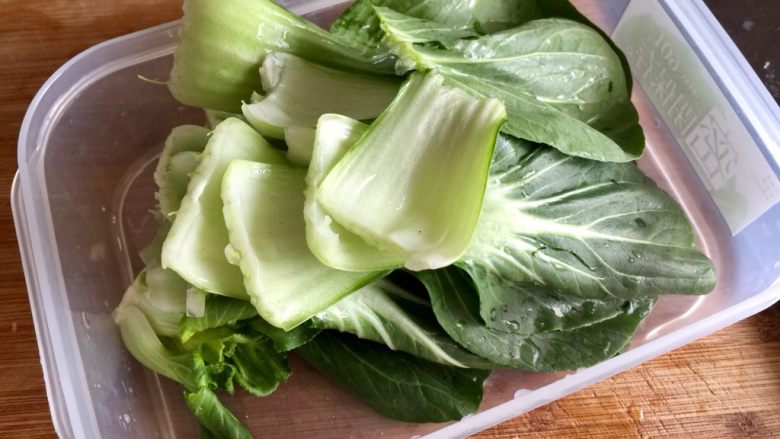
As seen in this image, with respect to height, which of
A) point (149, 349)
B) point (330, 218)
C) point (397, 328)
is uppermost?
point (330, 218)

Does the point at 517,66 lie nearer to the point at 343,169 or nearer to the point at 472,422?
the point at 343,169

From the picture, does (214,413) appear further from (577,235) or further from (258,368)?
(577,235)

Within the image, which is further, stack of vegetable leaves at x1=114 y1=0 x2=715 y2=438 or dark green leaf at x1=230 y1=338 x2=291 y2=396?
dark green leaf at x1=230 y1=338 x2=291 y2=396

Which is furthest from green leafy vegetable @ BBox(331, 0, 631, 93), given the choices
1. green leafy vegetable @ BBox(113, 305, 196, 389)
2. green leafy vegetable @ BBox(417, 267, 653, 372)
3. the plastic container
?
green leafy vegetable @ BBox(113, 305, 196, 389)

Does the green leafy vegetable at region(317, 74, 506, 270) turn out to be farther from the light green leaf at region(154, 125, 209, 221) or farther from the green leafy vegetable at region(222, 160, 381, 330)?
the light green leaf at region(154, 125, 209, 221)

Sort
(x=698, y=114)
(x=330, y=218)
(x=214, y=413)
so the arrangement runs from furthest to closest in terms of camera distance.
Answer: (x=698, y=114) < (x=214, y=413) < (x=330, y=218)

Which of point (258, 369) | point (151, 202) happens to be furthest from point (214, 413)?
point (151, 202)

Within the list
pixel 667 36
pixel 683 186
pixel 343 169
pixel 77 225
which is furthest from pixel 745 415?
pixel 77 225
